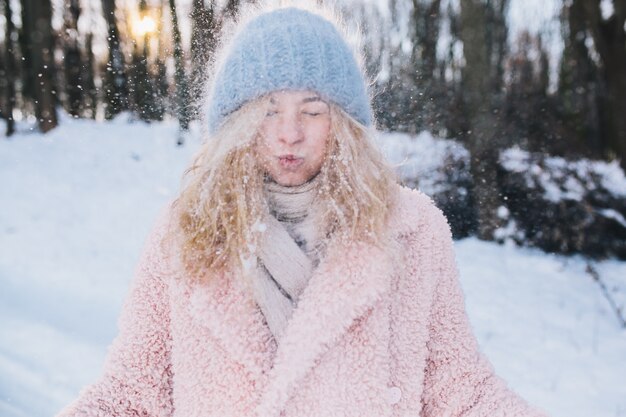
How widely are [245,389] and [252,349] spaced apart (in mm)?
86

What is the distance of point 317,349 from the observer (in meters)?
1.35

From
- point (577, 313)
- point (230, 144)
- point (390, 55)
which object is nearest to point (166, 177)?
point (390, 55)

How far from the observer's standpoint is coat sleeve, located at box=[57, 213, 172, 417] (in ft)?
4.46

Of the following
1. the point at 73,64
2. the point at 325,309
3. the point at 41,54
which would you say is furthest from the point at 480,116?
the point at 73,64

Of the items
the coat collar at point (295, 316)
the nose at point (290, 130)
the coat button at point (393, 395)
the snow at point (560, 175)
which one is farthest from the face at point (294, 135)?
the snow at point (560, 175)

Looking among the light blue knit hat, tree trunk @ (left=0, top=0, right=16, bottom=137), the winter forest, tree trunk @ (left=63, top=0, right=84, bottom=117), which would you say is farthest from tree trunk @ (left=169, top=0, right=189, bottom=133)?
tree trunk @ (left=0, top=0, right=16, bottom=137)

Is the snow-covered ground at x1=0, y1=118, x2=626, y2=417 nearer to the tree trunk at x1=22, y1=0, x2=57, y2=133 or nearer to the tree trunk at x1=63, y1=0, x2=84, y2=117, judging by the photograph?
the tree trunk at x1=22, y1=0, x2=57, y2=133

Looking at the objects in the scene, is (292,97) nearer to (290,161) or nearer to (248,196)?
(290,161)

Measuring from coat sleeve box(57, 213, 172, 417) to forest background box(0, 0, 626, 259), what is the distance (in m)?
0.92

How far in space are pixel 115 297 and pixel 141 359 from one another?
407 centimetres

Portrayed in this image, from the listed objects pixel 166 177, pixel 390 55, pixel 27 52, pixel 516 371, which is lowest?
pixel 516 371

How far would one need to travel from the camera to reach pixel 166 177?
9305 millimetres

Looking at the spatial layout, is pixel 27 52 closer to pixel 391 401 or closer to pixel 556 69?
pixel 556 69

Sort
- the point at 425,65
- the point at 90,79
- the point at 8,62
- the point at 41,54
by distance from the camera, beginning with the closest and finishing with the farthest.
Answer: the point at 425,65 → the point at 41,54 → the point at 90,79 → the point at 8,62
